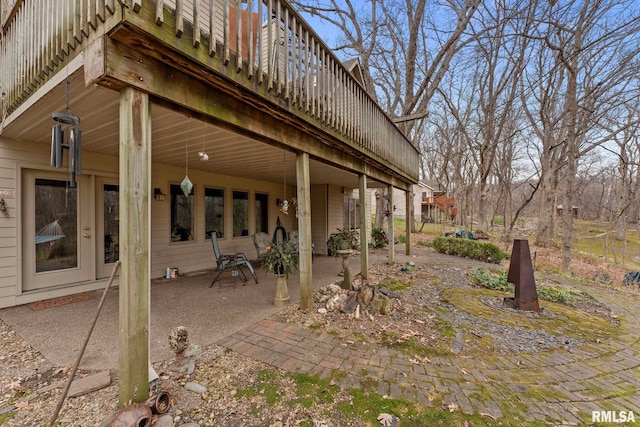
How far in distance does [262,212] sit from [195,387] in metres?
6.31

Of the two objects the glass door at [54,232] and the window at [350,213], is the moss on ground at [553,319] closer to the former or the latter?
the window at [350,213]

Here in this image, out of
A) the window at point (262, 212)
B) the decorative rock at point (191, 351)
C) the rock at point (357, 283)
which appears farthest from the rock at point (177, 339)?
the window at point (262, 212)

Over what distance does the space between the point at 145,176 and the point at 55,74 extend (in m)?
1.33

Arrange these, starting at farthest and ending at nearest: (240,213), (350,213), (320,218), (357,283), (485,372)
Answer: (350,213), (320,218), (240,213), (357,283), (485,372)

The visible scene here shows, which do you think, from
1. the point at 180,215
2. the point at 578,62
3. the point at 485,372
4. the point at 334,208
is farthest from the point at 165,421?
the point at 578,62

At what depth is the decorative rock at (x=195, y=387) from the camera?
222cm

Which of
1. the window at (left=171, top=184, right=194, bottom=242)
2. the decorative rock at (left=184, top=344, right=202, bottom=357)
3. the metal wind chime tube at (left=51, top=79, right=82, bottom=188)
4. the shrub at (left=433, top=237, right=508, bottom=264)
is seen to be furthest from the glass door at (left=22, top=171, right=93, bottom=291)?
the shrub at (left=433, top=237, right=508, bottom=264)

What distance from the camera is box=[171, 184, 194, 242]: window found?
19.6ft

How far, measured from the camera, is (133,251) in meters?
1.88

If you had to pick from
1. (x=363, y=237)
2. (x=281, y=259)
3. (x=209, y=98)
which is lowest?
(x=281, y=259)

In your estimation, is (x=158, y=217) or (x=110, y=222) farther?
(x=158, y=217)

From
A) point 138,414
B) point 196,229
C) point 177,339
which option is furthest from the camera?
point 196,229

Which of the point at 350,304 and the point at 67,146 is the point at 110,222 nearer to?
the point at 67,146

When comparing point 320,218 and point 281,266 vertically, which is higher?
point 320,218
